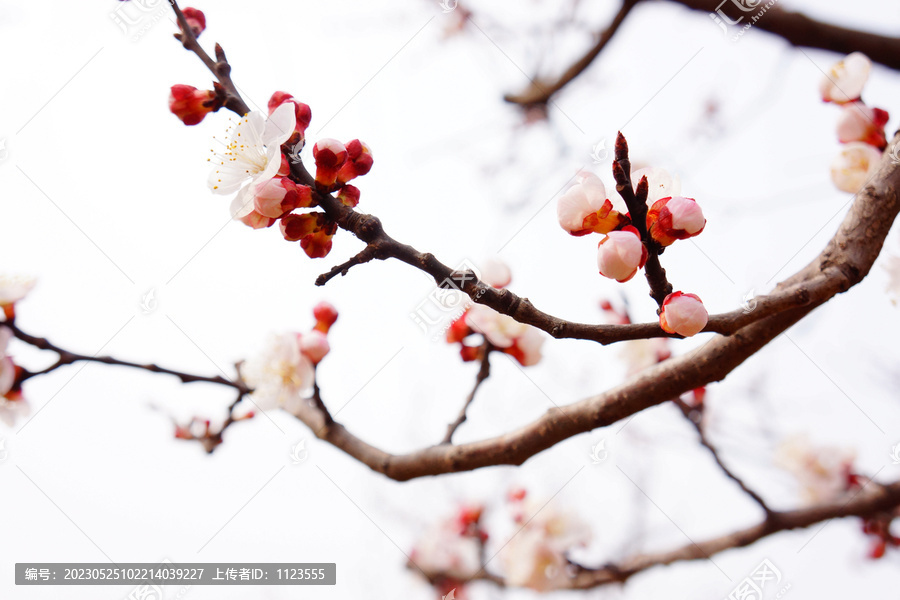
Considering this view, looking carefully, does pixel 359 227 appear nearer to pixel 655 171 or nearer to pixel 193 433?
pixel 655 171

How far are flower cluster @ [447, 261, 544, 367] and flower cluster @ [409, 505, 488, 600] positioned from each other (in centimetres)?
114

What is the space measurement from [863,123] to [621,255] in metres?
0.92

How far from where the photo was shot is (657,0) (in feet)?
5.82

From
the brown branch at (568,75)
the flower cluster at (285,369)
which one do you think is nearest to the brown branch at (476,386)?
the flower cluster at (285,369)

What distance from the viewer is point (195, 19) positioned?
3.17ft

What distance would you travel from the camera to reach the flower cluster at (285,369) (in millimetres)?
1432

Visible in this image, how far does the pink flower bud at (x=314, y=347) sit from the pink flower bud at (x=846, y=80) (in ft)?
4.39

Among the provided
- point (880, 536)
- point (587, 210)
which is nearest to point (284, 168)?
point (587, 210)

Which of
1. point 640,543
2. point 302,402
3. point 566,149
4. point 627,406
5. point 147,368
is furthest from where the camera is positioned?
point 640,543

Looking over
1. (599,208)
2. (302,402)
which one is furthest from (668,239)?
(302,402)

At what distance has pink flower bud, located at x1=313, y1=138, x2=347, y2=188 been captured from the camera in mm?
747

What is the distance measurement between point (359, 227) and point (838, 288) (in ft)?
2.27

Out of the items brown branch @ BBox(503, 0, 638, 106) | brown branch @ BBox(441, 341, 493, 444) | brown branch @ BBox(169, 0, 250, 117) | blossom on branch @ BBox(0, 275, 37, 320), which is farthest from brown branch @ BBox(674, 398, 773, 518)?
blossom on branch @ BBox(0, 275, 37, 320)

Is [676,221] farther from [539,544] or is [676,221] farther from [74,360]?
[539,544]
